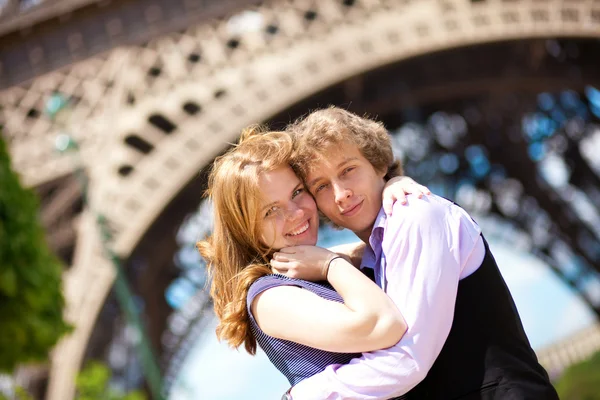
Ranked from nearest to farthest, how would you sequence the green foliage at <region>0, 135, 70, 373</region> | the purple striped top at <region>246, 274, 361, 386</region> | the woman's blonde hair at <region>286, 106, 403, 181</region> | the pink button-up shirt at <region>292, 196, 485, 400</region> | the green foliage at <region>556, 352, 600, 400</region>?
the pink button-up shirt at <region>292, 196, 485, 400</region>
the purple striped top at <region>246, 274, 361, 386</region>
the woman's blonde hair at <region>286, 106, 403, 181</region>
the green foliage at <region>0, 135, 70, 373</region>
the green foliage at <region>556, 352, 600, 400</region>

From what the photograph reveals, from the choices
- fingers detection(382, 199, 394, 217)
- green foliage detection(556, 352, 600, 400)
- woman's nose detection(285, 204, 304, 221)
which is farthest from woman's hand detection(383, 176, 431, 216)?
green foliage detection(556, 352, 600, 400)

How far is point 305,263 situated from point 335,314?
0.74ft

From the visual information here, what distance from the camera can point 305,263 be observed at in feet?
7.29

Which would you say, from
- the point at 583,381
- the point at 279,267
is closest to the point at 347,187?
the point at 279,267

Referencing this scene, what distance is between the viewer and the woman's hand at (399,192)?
2.19m

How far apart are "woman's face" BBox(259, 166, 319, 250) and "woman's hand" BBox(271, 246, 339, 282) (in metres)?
0.06

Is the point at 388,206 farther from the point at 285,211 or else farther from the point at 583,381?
the point at 583,381

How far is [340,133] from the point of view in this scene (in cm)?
226

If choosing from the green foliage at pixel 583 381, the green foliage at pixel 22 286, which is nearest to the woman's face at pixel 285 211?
the green foliage at pixel 22 286

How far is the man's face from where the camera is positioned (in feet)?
7.43

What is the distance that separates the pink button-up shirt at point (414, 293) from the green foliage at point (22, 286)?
4.35 m

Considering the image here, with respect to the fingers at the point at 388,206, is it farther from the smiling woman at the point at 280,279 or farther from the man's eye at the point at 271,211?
the man's eye at the point at 271,211

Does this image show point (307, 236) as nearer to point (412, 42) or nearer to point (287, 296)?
point (287, 296)

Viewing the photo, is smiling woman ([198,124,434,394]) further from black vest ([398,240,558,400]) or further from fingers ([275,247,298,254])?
black vest ([398,240,558,400])
